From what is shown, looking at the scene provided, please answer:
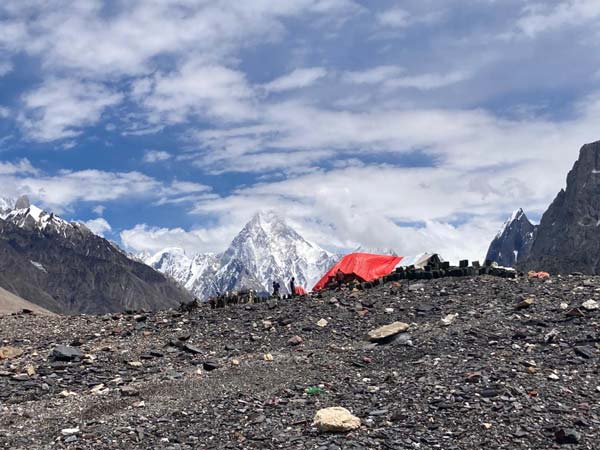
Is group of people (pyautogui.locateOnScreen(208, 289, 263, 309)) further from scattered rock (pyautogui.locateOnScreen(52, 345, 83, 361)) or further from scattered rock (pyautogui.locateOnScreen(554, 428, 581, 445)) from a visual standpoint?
scattered rock (pyautogui.locateOnScreen(554, 428, 581, 445))

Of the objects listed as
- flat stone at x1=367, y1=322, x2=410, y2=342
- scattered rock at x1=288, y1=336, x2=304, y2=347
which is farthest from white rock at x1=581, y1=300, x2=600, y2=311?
scattered rock at x1=288, y1=336, x2=304, y2=347

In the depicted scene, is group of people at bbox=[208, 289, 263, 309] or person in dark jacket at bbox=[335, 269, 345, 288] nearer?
group of people at bbox=[208, 289, 263, 309]

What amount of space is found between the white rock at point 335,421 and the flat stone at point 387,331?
651cm

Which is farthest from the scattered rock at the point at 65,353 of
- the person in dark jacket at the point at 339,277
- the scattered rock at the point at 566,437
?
the person in dark jacket at the point at 339,277

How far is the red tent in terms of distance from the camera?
3159cm

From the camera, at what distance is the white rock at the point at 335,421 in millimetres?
12477

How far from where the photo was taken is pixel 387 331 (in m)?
19.5

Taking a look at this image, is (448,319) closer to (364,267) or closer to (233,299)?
(233,299)

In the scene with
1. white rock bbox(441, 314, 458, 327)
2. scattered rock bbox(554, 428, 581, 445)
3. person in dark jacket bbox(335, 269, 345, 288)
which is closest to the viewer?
scattered rock bbox(554, 428, 581, 445)

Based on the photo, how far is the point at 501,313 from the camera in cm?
2055

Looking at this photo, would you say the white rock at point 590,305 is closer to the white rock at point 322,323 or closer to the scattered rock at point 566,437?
the white rock at point 322,323

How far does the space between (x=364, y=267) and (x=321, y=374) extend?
16234 mm

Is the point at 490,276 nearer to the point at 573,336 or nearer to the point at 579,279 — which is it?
the point at 579,279

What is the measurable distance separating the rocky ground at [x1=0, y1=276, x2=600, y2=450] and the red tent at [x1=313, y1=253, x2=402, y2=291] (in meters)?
6.36
